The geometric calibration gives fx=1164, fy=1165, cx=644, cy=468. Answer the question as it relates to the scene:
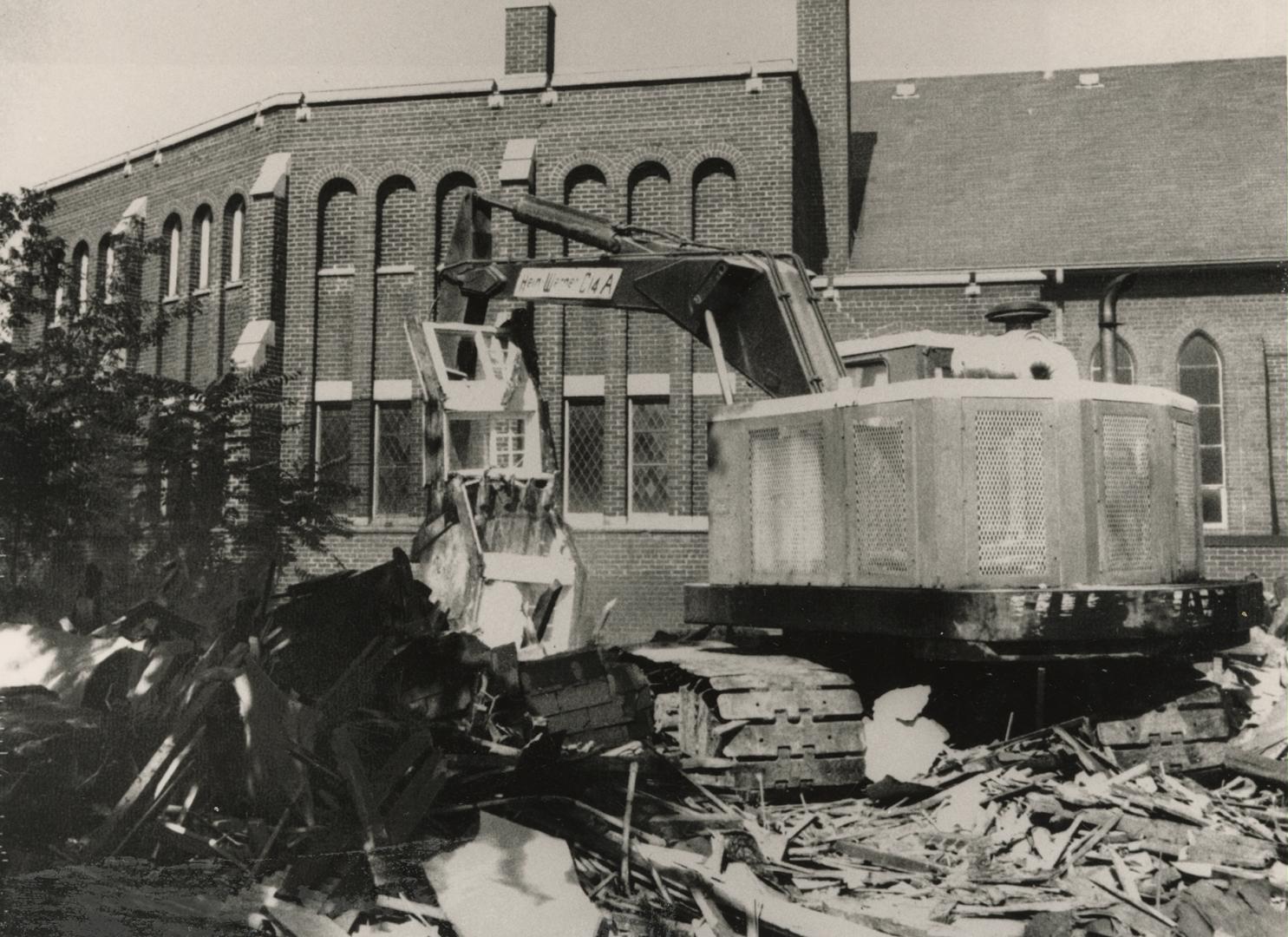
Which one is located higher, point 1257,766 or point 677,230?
point 677,230

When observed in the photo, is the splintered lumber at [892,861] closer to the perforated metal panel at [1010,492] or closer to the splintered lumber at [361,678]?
the perforated metal panel at [1010,492]

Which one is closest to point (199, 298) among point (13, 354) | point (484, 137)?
point (484, 137)

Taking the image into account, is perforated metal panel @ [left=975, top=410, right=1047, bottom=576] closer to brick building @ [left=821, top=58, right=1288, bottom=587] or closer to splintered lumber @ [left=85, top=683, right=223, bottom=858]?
splintered lumber @ [left=85, top=683, right=223, bottom=858]

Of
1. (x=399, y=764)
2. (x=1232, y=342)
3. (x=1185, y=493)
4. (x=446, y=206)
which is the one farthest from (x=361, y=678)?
(x=1232, y=342)

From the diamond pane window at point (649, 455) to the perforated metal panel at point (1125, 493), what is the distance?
10660 millimetres

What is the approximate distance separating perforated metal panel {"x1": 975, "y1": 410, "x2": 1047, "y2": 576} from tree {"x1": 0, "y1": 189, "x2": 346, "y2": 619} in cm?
680

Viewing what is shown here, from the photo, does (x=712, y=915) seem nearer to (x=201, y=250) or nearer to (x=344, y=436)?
(x=344, y=436)

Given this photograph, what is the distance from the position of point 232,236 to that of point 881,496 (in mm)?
16794

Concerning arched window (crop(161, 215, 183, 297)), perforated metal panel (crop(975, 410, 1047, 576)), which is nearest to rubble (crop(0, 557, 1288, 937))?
perforated metal panel (crop(975, 410, 1047, 576))

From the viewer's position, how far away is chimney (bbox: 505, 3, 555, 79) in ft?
66.0

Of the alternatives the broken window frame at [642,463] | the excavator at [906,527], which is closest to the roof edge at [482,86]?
the broken window frame at [642,463]

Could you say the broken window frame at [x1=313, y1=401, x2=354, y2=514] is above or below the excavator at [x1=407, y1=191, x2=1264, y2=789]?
above

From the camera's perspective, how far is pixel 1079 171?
67.6ft

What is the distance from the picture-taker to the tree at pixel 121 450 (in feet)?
39.1
